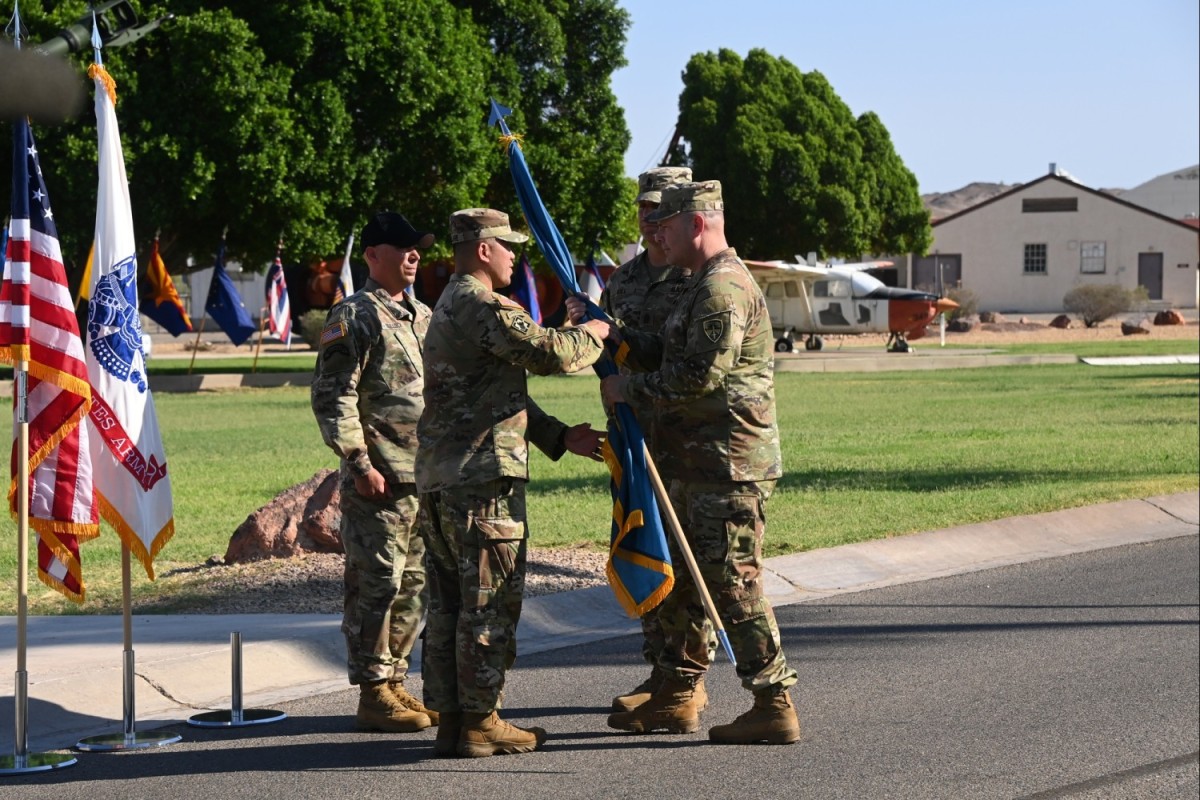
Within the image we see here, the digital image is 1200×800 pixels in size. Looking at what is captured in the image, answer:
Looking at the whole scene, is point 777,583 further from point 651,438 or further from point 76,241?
point 76,241

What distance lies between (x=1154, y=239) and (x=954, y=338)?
35.1 metres

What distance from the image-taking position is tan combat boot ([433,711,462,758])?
6.33 meters

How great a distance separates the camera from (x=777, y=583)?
1035 cm

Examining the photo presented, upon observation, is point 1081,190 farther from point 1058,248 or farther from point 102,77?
point 102,77

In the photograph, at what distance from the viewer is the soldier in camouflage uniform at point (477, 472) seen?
611 centimetres

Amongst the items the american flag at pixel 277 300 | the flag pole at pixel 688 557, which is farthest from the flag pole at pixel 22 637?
the american flag at pixel 277 300

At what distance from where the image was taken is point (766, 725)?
642 centimetres

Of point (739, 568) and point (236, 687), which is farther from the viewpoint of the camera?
point (236, 687)

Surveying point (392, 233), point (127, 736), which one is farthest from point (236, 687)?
point (392, 233)

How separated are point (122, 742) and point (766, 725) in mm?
2562

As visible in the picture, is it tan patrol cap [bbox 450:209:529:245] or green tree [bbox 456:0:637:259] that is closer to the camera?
tan patrol cap [bbox 450:209:529:245]

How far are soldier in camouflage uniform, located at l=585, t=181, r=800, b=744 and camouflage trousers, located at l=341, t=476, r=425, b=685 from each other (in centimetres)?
105

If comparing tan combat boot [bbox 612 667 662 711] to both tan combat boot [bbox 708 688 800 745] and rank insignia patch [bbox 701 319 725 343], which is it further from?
rank insignia patch [bbox 701 319 725 343]

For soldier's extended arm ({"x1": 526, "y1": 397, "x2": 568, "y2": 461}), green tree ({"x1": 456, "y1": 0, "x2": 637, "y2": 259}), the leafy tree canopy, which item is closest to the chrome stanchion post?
soldier's extended arm ({"x1": 526, "y1": 397, "x2": 568, "y2": 461})
